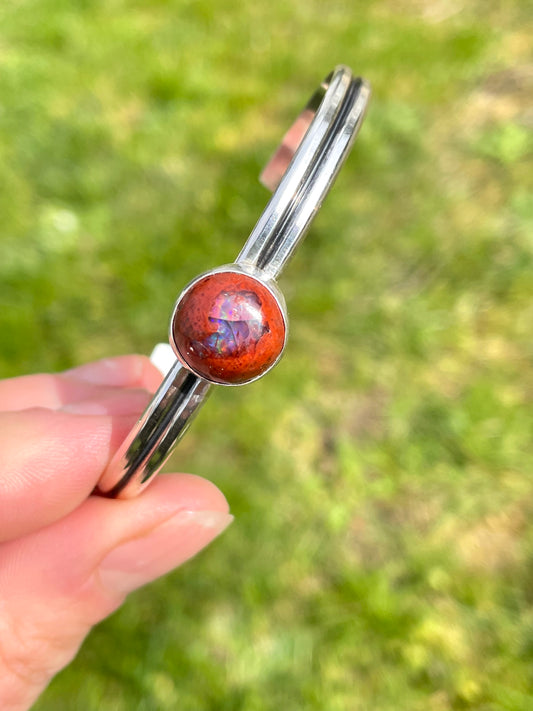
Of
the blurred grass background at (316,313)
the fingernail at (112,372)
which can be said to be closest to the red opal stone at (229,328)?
the fingernail at (112,372)

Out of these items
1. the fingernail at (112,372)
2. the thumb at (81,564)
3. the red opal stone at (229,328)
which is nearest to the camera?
the red opal stone at (229,328)

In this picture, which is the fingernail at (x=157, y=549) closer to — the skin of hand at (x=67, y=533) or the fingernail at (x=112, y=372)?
the skin of hand at (x=67, y=533)

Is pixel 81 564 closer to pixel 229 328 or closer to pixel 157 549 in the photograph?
pixel 157 549

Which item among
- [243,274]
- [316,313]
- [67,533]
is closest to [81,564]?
[67,533]

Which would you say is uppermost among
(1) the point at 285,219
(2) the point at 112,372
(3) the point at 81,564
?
(1) the point at 285,219

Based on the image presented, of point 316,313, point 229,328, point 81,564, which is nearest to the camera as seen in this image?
point 229,328
